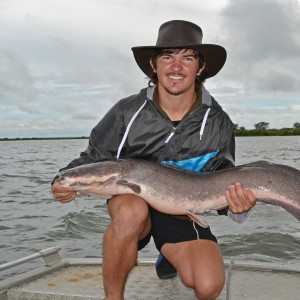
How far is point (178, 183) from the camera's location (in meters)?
4.28

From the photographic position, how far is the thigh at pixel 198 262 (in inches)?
163

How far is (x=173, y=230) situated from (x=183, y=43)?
1.69 m

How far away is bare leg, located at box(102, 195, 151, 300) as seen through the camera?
388 cm

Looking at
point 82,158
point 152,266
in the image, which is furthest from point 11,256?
point 82,158

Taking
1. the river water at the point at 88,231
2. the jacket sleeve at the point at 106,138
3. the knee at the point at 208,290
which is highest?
the jacket sleeve at the point at 106,138

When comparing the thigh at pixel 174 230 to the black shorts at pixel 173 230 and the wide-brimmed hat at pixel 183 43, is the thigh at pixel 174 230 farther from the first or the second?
the wide-brimmed hat at pixel 183 43

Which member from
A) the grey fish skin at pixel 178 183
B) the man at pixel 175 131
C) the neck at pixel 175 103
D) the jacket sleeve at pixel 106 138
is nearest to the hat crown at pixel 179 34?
the man at pixel 175 131

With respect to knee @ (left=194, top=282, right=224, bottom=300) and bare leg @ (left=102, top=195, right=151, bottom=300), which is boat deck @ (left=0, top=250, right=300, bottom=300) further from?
bare leg @ (left=102, top=195, right=151, bottom=300)

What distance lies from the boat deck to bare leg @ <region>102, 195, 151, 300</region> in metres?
0.70

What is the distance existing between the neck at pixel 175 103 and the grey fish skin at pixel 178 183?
59 centimetres

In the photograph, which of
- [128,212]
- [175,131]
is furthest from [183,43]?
[128,212]

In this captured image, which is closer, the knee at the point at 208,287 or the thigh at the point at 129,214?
the thigh at the point at 129,214

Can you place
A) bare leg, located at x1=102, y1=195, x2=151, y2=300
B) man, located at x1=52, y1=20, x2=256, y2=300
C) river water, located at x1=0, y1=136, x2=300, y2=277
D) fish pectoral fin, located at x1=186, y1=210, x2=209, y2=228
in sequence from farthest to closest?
river water, located at x1=0, y1=136, x2=300, y2=277 → man, located at x1=52, y1=20, x2=256, y2=300 → fish pectoral fin, located at x1=186, y1=210, x2=209, y2=228 → bare leg, located at x1=102, y1=195, x2=151, y2=300

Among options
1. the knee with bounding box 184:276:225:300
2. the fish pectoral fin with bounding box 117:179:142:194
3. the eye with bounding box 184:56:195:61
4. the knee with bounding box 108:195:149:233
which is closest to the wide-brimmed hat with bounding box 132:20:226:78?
the eye with bounding box 184:56:195:61
